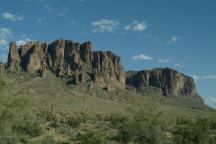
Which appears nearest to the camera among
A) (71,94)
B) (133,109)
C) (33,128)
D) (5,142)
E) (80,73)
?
(5,142)

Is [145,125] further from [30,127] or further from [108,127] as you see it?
[108,127]

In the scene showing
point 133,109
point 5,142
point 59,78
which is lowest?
point 5,142

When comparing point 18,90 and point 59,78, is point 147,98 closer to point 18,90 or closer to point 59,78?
point 18,90

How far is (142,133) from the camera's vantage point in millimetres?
37000

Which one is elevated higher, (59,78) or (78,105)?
(59,78)

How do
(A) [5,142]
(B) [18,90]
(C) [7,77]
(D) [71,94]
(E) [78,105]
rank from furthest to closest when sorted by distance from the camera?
(D) [71,94]
(E) [78,105]
(B) [18,90]
(C) [7,77]
(A) [5,142]

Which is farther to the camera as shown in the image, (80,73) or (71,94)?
(80,73)

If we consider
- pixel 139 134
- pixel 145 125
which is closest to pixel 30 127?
pixel 139 134

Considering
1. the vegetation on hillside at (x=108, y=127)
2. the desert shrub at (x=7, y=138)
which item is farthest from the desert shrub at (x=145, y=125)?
the desert shrub at (x=7, y=138)

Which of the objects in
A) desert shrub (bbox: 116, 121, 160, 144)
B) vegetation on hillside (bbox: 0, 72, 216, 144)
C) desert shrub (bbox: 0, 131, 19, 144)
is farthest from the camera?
desert shrub (bbox: 116, 121, 160, 144)

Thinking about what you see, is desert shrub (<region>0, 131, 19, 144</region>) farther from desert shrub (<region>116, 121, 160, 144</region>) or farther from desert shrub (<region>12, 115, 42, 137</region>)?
desert shrub (<region>116, 121, 160, 144</region>)

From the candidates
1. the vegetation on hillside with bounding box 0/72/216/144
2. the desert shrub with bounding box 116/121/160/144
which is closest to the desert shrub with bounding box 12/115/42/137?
the vegetation on hillside with bounding box 0/72/216/144

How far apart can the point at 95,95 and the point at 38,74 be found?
25.4 metres

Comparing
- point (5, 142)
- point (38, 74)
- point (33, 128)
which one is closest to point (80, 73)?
Result: point (38, 74)
